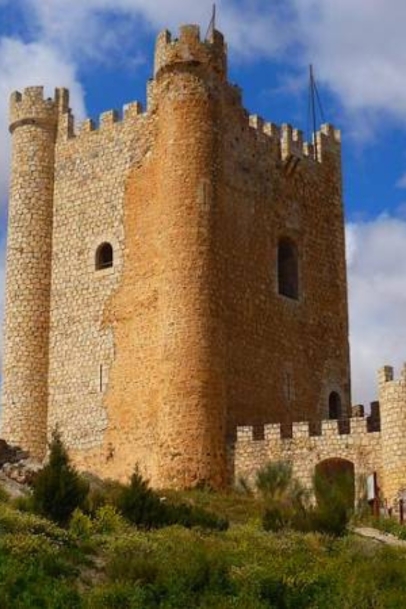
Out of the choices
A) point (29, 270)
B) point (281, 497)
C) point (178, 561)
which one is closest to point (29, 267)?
point (29, 270)

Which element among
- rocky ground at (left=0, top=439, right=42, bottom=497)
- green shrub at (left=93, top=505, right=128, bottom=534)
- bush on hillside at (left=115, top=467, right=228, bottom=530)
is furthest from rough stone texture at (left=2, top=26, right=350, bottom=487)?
green shrub at (left=93, top=505, right=128, bottom=534)

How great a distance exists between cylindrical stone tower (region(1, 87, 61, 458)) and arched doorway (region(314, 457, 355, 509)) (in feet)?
22.7

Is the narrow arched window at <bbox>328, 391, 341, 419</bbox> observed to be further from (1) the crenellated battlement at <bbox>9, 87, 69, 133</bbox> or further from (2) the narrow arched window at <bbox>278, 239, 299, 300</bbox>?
(1) the crenellated battlement at <bbox>9, 87, 69, 133</bbox>

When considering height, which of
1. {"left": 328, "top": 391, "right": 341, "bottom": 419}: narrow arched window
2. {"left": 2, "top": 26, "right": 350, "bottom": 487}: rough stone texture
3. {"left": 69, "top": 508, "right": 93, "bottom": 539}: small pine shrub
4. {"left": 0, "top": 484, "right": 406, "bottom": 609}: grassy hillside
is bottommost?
{"left": 0, "top": 484, "right": 406, "bottom": 609}: grassy hillside

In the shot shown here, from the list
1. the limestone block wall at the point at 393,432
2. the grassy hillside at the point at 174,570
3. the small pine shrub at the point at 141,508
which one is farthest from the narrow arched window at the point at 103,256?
the grassy hillside at the point at 174,570

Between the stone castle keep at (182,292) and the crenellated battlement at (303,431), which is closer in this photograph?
the crenellated battlement at (303,431)

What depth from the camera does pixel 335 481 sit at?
81.0 ft

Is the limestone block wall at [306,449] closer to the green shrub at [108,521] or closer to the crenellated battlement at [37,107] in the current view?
the green shrub at [108,521]

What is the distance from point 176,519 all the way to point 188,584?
13.7 ft

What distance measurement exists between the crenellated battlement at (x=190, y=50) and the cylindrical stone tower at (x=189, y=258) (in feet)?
0.07

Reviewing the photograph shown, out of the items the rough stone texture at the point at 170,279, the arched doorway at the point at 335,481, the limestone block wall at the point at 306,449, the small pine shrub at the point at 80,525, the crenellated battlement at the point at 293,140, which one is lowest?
the small pine shrub at the point at 80,525

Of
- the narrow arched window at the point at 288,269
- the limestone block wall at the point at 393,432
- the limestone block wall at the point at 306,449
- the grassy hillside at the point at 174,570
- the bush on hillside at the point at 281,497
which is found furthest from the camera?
the narrow arched window at the point at 288,269

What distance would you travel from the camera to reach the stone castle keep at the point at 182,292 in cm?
2600

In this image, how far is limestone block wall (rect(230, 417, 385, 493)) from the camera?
25.5 metres
